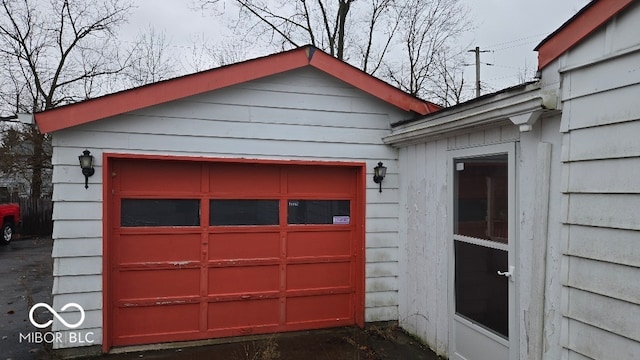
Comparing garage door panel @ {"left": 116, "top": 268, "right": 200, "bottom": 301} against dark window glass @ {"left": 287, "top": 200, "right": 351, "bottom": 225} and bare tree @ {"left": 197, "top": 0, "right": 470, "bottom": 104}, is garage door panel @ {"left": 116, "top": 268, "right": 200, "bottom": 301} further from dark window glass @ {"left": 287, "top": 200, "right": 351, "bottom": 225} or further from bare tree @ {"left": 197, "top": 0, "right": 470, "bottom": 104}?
bare tree @ {"left": 197, "top": 0, "right": 470, "bottom": 104}

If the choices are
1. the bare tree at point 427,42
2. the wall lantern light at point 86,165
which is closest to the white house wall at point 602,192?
the wall lantern light at point 86,165

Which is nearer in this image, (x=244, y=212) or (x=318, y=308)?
(x=244, y=212)

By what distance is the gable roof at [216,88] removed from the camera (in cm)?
393

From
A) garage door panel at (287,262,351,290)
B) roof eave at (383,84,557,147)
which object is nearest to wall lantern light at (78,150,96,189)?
garage door panel at (287,262,351,290)

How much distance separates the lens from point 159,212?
14.6 ft

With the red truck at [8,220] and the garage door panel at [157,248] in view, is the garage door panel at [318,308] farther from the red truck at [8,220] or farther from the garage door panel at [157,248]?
the red truck at [8,220]

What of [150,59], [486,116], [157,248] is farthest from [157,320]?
[150,59]

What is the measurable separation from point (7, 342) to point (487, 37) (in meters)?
17.0

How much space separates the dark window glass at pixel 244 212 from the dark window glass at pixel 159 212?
0.21 metres

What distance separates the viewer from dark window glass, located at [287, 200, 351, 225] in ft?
16.1

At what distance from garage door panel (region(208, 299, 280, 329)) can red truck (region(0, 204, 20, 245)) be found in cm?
1075

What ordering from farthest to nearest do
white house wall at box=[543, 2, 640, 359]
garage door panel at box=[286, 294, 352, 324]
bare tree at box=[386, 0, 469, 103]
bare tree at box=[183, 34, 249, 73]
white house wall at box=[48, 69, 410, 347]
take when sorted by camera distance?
bare tree at box=[183, 34, 249, 73]
bare tree at box=[386, 0, 469, 103]
garage door panel at box=[286, 294, 352, 324]
white house wall at box=[48, 69, 410, 347]
white house wall at box=[543, 2, 640, 359]

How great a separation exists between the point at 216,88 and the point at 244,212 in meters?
1.47

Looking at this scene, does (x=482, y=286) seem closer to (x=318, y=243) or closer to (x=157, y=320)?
(x=318, y=243)
